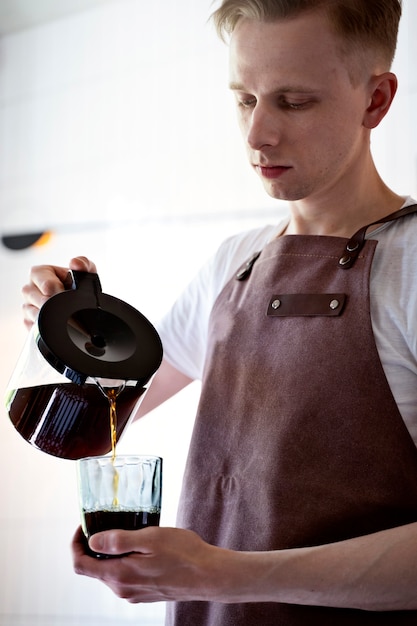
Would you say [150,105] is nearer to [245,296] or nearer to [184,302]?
[184,302]

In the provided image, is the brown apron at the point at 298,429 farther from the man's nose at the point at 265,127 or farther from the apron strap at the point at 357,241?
the man's nose at the point at 265,127

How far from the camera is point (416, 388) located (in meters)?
1.17

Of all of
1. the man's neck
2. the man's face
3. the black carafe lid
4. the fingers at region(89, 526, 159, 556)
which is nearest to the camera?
the fingers at region(89, 526, 159, 556)

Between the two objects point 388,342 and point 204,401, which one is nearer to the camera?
point 388,342

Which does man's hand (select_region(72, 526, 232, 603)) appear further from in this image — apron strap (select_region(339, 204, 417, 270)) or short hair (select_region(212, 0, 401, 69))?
short hair (select_region(212, 0, 401, 69))

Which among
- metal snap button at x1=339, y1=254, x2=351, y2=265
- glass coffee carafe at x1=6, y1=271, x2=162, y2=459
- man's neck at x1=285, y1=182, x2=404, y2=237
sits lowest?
glass coffee carafe at x1=6, y1=271, x2=162, y2=459

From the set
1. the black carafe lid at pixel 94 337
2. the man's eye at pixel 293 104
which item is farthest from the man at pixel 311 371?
the black carafe lid at pixel 94 337

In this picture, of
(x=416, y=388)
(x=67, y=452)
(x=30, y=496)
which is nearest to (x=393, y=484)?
(x=416, y=388)

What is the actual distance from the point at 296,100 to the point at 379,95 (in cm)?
16

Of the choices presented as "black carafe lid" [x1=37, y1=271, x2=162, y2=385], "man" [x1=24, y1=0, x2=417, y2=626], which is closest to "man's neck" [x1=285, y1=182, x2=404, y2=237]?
"man" [x1=24, y1=0, x2=417, y2=626]

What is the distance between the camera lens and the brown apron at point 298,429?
3.79ft

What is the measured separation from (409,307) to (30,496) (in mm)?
1808

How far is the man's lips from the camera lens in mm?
1258

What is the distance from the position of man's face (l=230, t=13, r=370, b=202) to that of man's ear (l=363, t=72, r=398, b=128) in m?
0.02
